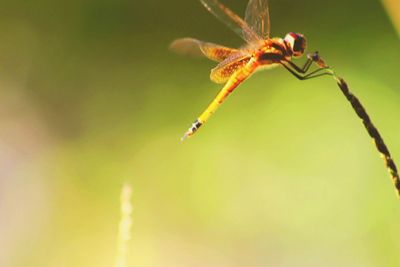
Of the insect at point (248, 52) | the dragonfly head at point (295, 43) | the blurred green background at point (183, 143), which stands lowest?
the dragonfly head at point (295, 43)

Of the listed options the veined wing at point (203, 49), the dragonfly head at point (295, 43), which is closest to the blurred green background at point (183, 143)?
the veined wing at point (203, 49)

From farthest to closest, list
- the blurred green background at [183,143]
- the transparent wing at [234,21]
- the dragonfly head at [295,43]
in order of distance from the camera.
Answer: the blurred green background at [183,143], the transparent wing at [234,21], the dragonfly head at [295,43]

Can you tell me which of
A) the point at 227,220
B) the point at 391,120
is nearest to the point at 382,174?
the point at 391,120

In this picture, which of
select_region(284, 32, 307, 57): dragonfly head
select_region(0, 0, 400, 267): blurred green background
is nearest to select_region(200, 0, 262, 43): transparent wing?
select_region(284, 32, 307, 57): dragonfly head

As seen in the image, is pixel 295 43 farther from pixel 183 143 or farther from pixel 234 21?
pixel 183 143

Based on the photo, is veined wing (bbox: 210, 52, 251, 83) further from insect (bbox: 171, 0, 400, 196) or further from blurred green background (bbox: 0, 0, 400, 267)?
blurred green background (bbox: 0, 0, 400, 267)

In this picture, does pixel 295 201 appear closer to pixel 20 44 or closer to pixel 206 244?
pixel 206 244

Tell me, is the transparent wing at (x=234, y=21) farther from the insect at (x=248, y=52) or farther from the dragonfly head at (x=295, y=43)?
the dragonfly head at (x=295, y=43)
